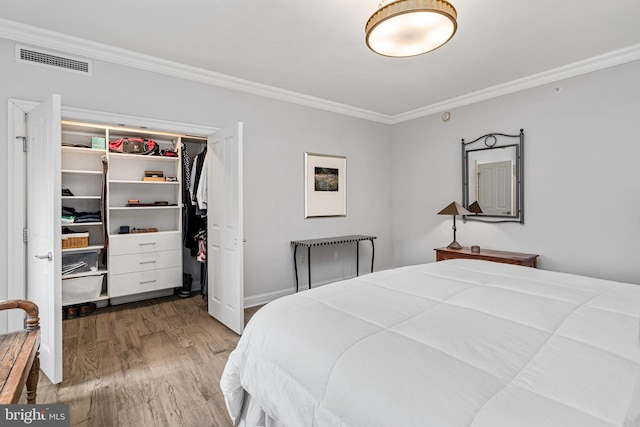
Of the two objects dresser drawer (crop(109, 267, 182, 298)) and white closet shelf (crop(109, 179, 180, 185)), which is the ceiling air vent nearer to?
white closet shelf (crop(109, 179, 180, 185))

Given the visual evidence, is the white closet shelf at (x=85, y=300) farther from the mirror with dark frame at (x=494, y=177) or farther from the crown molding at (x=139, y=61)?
the mirror with dark frame at (x=494, y=177)

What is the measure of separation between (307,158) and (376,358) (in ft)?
10.9

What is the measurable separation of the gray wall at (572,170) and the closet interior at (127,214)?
10.8ft

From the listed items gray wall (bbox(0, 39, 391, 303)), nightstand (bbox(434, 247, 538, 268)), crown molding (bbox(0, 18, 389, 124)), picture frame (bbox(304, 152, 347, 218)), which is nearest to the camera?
crown molding (bbox(0, 18, 389, 124))

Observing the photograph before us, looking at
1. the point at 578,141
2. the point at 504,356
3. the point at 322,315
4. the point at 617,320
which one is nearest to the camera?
the point at 504,356

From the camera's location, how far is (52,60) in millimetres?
2602

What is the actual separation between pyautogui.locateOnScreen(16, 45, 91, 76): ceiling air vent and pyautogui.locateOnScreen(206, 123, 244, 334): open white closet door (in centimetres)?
117

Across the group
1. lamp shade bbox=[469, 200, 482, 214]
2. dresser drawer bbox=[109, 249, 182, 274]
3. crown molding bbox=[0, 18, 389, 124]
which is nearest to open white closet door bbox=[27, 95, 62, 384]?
crown molding bbox=[0, 18, 389, 124]

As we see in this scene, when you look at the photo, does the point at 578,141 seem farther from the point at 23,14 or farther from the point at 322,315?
the point at 23,14

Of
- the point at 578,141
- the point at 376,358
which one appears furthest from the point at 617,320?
the point at 578,141

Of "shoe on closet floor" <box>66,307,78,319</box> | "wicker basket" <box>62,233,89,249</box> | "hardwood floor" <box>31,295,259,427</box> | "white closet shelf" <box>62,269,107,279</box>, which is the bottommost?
"hardwood floor" <box>31,295,259,427</box>

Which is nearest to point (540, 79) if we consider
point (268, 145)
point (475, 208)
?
point (475, 208)

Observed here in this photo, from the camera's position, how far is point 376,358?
1.04 meters

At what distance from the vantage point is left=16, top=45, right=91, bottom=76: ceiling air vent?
2498mm
